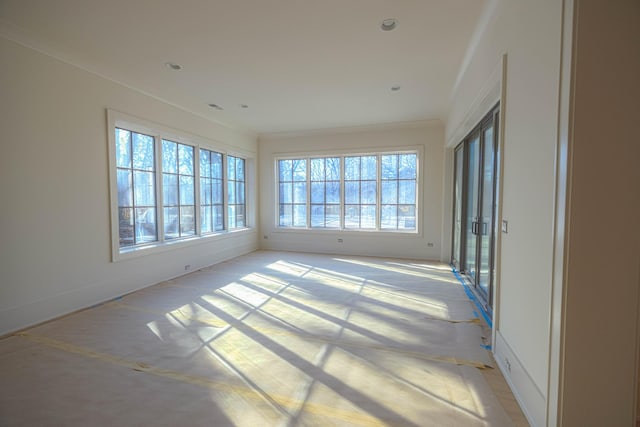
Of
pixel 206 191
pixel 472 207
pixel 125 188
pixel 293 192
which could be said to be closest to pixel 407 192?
pixel 472 207

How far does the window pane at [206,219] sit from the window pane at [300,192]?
2.26 meters

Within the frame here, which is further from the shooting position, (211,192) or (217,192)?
(217,192)

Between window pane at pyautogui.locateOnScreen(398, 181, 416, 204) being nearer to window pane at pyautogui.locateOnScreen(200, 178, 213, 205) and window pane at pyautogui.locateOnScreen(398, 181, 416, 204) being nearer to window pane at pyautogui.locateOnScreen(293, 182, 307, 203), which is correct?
window pane at pyautogui.locateOnScreen(293, 182, 307, 203)

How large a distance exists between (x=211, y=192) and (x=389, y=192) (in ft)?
13.4

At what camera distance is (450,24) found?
2.83 metres

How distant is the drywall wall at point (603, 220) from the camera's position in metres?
1.38

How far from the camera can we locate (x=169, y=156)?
17.0 feet

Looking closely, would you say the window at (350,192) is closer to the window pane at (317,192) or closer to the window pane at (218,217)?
the window pane at (317,192)

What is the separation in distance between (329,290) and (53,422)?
3185 millimetres

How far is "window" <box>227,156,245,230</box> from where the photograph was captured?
22.9 feet

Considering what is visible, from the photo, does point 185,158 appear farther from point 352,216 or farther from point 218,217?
point 352,216

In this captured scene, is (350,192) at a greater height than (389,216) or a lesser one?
greater

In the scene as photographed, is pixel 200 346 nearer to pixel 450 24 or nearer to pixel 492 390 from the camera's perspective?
pixel 492 390

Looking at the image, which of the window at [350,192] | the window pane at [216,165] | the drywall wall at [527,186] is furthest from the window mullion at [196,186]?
the drywall wall at [527,186]
